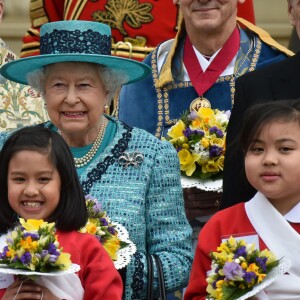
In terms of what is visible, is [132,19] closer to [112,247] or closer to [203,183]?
[203,183]

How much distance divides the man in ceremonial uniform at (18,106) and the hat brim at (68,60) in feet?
2.56

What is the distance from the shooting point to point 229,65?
7.57 metres

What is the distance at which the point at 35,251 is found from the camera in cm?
534

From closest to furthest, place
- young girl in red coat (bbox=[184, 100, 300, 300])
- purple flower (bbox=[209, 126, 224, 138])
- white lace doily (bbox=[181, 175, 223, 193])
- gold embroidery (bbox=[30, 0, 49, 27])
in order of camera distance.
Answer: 1. young girl in red coat (bbox=[184, 100, 300, 300])
2. white lace doily (bbox=[181, 175, 223, 193])
3. purple flower (bbox=[209, 126, 224, 138])
4. gold embroidery (bbox=[30, 0, 49, 27])

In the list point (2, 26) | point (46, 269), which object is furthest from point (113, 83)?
point (2, 26)

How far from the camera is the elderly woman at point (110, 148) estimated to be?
248 inches

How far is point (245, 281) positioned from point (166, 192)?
1143 mm

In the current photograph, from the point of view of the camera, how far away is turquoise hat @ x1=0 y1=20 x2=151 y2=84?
642 centimetres

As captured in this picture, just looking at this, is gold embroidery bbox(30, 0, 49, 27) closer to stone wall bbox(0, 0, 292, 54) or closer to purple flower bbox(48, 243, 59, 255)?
stone wall bbox(0, 0, 292, 54)

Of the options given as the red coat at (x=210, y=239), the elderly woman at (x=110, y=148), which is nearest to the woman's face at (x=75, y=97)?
the elderly woman at (x=110, y=148)

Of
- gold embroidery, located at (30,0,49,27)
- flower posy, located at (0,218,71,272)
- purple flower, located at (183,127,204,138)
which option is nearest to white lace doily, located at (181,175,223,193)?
purple flower, located at (183,127,204,138)

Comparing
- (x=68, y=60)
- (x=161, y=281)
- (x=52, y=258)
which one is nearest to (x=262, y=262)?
(x=52, y=258)

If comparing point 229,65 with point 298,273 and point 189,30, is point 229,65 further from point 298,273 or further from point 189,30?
point 298,273

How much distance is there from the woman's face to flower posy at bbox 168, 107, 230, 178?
0.67m
